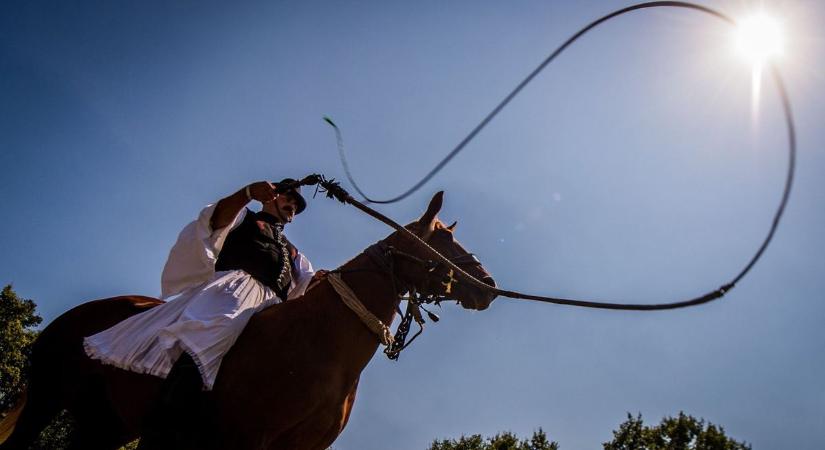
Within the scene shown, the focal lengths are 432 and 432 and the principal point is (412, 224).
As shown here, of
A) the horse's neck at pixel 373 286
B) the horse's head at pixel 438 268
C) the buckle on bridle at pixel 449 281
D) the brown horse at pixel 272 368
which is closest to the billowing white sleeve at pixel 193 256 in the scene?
the brown horse at pixel 272 368

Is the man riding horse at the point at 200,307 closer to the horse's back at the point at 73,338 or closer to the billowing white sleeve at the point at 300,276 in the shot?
the billowing white sleeve at the point at 300,276

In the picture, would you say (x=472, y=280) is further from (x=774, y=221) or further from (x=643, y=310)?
(x=774, y=221)

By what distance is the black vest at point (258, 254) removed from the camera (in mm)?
4875

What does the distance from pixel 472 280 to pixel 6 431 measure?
5.35 meters

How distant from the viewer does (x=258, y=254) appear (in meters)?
4.93

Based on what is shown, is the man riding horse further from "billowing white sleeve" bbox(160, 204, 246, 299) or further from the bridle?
the bridle

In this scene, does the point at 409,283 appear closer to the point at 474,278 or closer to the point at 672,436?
the point at 474,278

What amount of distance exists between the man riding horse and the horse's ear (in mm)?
1477

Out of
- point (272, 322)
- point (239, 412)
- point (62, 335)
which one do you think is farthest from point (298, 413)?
point (62, 335)

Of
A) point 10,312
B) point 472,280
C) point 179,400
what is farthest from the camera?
point 10,312

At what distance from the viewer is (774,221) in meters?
2.54

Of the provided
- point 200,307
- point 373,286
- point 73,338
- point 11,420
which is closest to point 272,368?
point 200,307

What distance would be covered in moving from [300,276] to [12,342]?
109 feet

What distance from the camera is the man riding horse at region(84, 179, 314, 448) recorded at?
3.64 m
